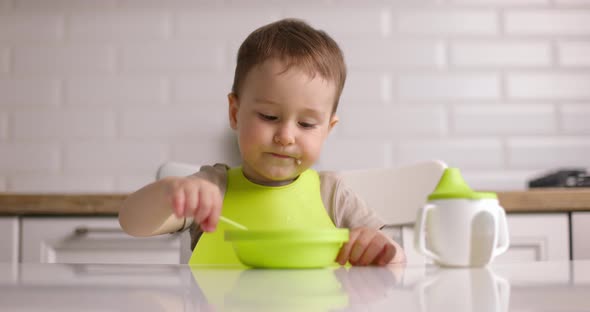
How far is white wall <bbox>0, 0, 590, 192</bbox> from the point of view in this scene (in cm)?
240

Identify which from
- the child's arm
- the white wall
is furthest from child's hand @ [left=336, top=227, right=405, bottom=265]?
the white wall

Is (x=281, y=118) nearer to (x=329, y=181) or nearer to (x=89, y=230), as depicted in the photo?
(x=329, y=181)

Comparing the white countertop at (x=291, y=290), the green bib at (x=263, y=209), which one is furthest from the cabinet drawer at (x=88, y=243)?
the white countertop at (x=291, y=290)

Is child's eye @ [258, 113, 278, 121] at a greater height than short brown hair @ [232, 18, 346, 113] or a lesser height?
lesser

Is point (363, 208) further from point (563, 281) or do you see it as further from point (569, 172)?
point (569, 172)

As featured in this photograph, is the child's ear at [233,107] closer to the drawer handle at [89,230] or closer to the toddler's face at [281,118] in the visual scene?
the toddler's face at [281,118]

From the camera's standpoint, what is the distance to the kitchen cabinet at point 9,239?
1.79 meters

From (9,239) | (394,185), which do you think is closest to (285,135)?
(394,185)

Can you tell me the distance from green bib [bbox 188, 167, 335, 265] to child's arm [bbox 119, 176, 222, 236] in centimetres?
7

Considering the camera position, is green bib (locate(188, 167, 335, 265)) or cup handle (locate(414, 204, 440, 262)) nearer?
cup handle (locate(414, 204, 440, 262))

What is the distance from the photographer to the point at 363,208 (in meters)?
1.24

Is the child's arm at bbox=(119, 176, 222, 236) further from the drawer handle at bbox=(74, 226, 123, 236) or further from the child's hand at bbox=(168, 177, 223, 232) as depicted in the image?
the drawer handle at bbox=(74, 226, 123, 236)

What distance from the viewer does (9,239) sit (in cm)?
179

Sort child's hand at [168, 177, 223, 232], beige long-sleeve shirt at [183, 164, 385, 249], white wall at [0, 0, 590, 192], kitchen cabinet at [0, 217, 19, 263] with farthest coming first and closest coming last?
white wall at [0, 0, 590, 192], kitchen cabinet at [0, 217, 19, 263], beige long-sleeve shirt at [183, 164, 385, 249], child's hand at [168, 177, 223, 232]
